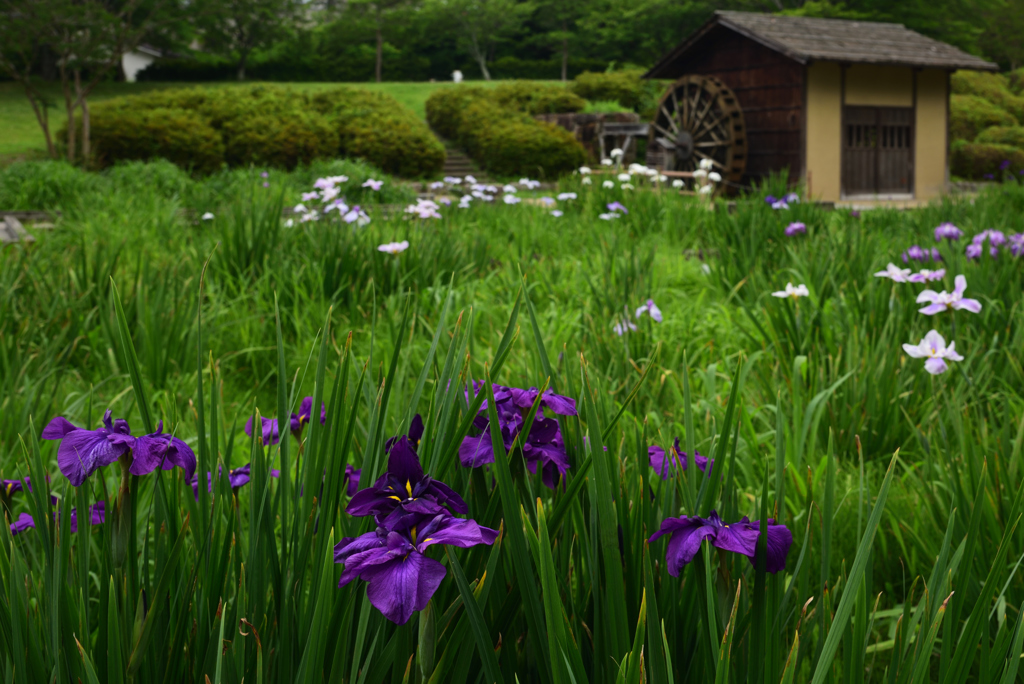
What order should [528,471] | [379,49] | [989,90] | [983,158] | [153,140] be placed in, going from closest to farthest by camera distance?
1. [528,471]
2. [153,140]
3. [983,158]
4. [989,90]
5. [379,49]

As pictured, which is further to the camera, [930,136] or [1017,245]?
[930,136]

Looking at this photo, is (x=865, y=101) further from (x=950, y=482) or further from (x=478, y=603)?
(x=478, y=603)

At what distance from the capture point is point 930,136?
16.0 m

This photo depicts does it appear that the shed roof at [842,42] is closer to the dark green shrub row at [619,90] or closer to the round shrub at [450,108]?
the round shrub at [450,108]

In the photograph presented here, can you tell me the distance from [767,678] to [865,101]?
16668 mm

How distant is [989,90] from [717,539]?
3214 centimetres

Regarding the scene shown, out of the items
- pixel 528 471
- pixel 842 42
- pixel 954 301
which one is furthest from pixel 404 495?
pixel 842 42

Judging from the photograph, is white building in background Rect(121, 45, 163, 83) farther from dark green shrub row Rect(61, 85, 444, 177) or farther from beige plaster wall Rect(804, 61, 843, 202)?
beige plaster wall Rect(804, 61, 843, 202)

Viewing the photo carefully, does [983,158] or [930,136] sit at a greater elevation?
[930,136]

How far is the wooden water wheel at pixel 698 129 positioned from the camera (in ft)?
51.7

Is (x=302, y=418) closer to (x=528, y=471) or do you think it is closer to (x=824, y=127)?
(x=528, y=471)

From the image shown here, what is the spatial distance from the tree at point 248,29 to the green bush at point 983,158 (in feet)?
87.9

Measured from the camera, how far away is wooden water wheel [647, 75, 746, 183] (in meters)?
15.8

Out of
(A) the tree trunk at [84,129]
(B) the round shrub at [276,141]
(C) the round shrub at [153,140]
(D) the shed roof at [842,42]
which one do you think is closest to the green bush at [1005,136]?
(D) the shed roof at [842,42]
